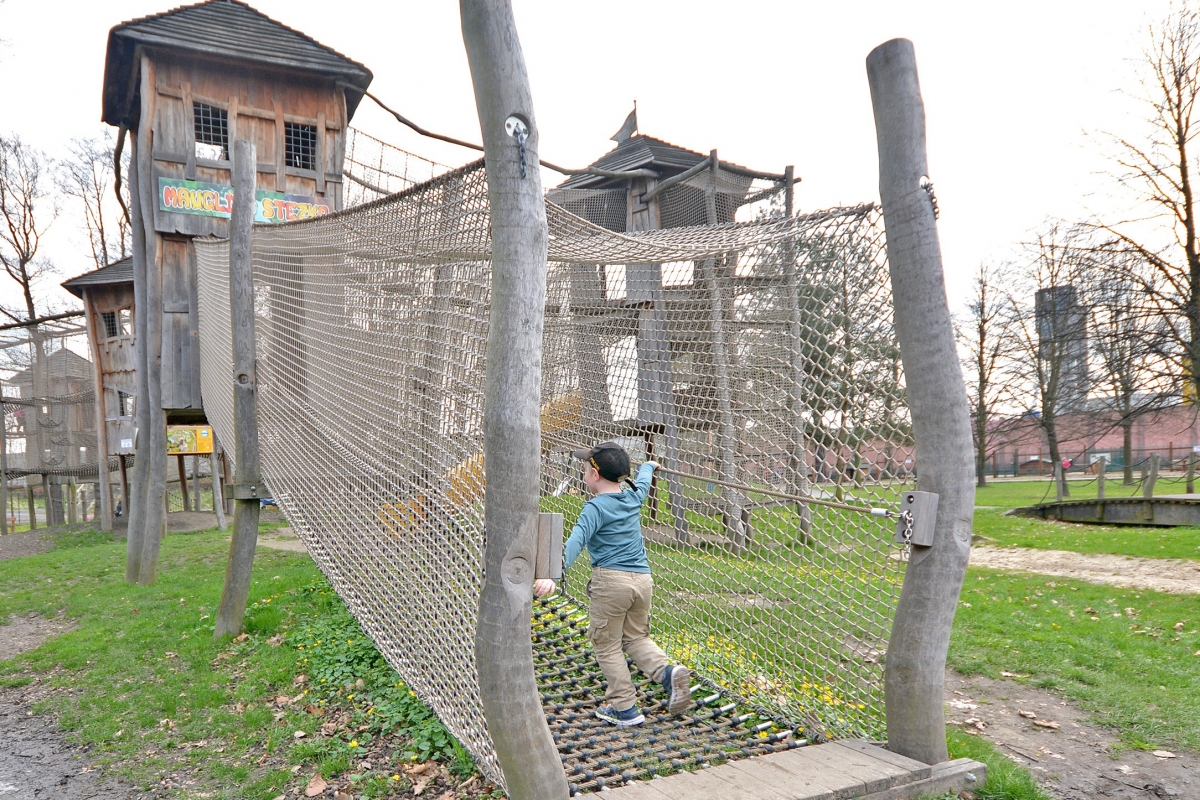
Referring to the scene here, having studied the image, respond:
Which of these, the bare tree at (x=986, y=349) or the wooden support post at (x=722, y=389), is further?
the bare tree at (x=986, y=349)

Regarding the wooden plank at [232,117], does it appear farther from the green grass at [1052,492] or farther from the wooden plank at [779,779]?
the green grass at [1052,492]

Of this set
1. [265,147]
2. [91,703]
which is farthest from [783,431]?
[265,147]

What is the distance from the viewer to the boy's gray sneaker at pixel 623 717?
12.1 ft

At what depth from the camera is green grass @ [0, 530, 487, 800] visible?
375cm

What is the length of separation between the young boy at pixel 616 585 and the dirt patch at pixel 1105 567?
6.42 meters

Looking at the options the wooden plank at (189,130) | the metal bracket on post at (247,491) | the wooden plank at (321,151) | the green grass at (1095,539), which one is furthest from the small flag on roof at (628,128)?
the metal bracket on post at (247,491)

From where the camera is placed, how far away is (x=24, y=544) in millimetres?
14641

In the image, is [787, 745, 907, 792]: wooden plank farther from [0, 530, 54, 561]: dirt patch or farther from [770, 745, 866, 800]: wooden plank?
[0, 530, 54, 561]: dirt patch

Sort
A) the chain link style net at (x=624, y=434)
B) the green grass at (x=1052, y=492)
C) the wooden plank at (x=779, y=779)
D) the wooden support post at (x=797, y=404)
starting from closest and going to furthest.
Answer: the wooden plank at (x=779, y=779) < the chain link style net at (x=624, y=434) < the wooden support post at (x=797, y=404) < the green grass at (x=1052, y=492)

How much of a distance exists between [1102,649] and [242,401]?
6409 mm

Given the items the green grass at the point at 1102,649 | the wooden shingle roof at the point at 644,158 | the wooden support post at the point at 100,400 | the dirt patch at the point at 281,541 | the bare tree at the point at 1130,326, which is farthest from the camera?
the wooden support post at the point at 100,400

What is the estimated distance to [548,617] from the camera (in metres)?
5.18

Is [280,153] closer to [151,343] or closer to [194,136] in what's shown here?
[194,136]

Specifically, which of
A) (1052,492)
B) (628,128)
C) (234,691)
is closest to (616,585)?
(234,691)
